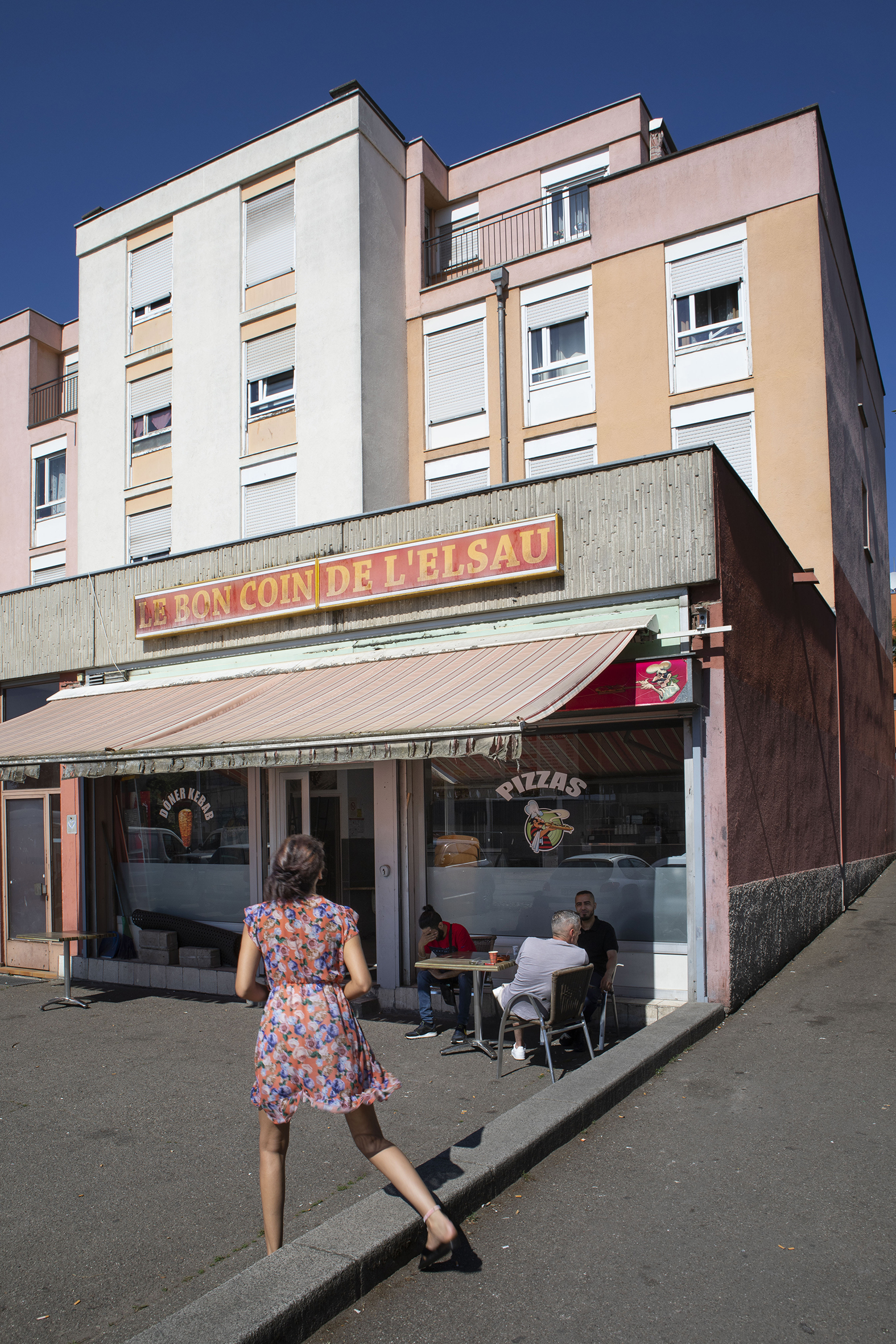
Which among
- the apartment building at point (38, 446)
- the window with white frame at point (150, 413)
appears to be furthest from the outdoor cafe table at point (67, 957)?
the apartment building at point (38, 446)

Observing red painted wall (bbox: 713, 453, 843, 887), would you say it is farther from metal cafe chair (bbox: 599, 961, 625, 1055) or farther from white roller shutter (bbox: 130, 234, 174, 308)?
white roller shutter (bbox: 130, 234, 174, 308)

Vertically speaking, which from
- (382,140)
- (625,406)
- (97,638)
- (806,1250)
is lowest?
(806,1250)

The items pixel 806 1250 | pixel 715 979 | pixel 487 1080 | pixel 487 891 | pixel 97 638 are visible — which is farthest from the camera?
pixel 97 638

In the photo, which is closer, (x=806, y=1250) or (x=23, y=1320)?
(x=23, y=1320)

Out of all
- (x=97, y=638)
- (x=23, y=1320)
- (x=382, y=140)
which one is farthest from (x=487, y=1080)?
(x=382, y=140)

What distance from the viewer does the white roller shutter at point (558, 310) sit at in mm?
18344

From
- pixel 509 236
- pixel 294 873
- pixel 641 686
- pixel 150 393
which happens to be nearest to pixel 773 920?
pixel 641 686

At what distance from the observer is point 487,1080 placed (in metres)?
6.88

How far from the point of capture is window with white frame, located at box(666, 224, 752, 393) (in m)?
16.4

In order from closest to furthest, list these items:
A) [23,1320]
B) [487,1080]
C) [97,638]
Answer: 1. [23,1320]
2. [487,1080]
3. [97,638]

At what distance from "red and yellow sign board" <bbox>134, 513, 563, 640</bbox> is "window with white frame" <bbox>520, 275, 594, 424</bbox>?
912 cm

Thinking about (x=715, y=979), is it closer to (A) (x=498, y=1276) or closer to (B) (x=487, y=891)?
(B) (x=487, y=891)

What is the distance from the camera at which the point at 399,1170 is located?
3766mm

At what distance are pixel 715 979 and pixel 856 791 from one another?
31.7ft
